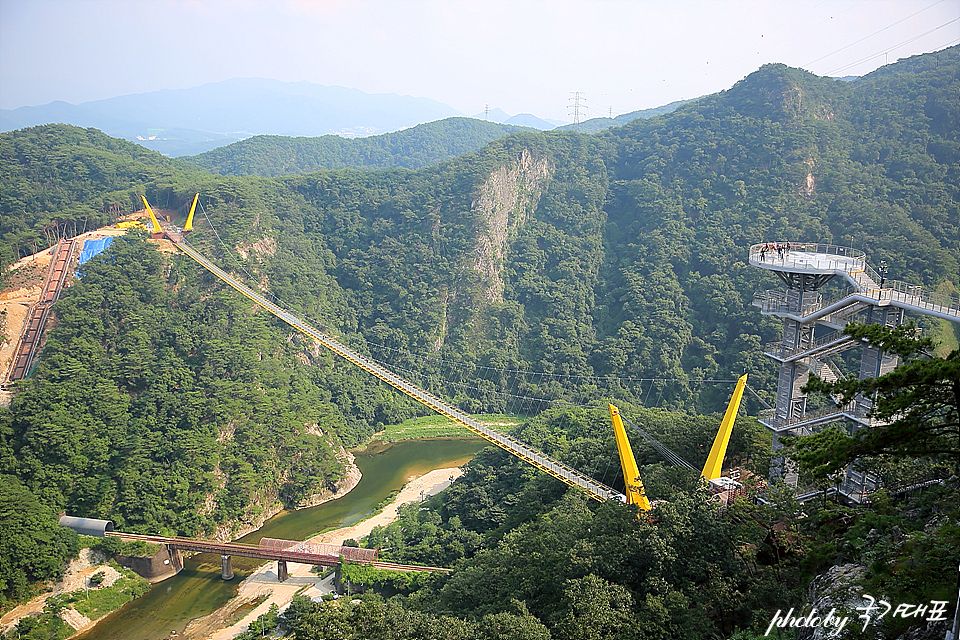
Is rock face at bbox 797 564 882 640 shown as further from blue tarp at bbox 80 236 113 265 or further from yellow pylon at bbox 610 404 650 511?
blue tarp at bbox 80 236 113 265

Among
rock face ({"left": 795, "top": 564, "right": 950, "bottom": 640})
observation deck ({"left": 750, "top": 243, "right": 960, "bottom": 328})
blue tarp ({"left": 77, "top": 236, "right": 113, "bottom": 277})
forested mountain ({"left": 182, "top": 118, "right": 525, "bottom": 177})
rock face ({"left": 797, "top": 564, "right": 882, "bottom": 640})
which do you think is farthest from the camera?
forested mountain ({"left": 182, "top": 118, "right": 525, "bottom": 177})

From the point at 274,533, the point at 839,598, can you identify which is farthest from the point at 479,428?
the point at 839,598

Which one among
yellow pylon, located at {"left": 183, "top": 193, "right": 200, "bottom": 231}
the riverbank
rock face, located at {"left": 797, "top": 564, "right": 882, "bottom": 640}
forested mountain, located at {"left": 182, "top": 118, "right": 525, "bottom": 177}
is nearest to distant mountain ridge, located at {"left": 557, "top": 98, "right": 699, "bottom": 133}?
forested mountain, located at {"left": 182, "top": 118, "right": 525, "bottom": 177}

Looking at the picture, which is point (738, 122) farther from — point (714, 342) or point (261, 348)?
point (261, 348)

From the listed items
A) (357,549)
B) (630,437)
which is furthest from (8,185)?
(630,437)

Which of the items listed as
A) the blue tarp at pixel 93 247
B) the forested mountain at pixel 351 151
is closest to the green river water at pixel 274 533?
the blue tarp at pixel 93 247

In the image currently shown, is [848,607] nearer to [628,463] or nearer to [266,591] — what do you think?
[628,463]
